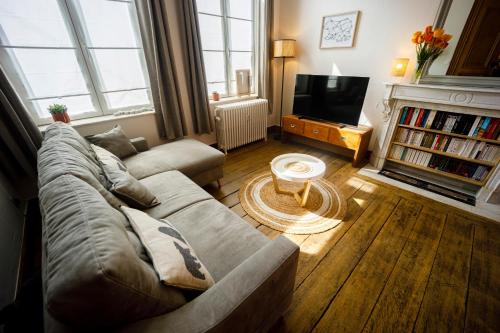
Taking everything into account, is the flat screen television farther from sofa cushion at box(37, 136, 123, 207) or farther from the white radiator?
sofa cushion at box(37, 136, 123, 207)

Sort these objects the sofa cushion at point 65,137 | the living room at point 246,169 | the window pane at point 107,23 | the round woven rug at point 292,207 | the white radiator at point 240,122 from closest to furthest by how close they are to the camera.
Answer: the living room at point 246,169 < the sofa cushion at point 65,137 < the round woven rug at point 292,207 < the window pane at point 107,23 < the white radiator at point 240,122

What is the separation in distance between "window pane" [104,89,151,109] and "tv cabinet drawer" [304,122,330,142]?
2313mm

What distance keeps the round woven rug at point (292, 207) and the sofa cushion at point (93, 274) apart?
52.4 inches

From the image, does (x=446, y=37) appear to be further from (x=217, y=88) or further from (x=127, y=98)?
(x=127, y=98)

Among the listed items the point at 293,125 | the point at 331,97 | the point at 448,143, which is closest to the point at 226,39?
the point at 293,125

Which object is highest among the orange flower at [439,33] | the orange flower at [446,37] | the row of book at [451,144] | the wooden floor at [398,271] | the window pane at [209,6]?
the window pane at [209,6]

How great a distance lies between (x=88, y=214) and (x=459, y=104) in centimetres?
305

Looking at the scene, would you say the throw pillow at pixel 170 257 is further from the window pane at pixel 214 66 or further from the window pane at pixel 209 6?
the window pane at pixel 209 6

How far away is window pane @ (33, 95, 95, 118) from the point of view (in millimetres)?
2123

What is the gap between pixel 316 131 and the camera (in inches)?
126

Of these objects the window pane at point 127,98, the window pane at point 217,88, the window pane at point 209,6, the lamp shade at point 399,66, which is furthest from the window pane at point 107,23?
the lamp shade at point 399,66

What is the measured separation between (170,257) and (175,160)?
144cm

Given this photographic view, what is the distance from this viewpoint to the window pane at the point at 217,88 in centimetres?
329

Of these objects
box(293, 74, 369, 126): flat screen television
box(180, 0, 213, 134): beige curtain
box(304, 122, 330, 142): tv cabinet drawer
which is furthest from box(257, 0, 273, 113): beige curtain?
box(180, 0, 213, 134): beige curtain
